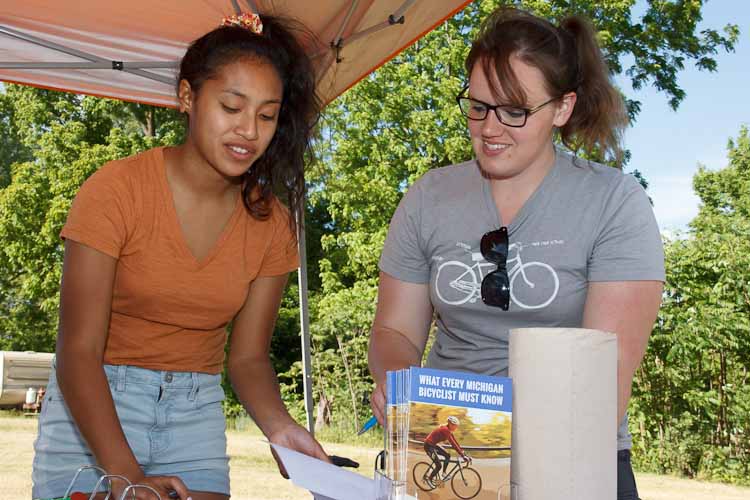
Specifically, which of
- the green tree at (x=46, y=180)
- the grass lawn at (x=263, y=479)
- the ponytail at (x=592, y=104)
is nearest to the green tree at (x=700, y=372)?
the grass lawn at (x=263, y=479)

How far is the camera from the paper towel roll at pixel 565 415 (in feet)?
3.00

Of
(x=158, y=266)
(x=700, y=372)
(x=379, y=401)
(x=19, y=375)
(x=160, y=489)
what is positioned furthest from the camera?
(x=19, y=375)

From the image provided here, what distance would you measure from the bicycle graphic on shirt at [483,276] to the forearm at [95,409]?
0.60 m

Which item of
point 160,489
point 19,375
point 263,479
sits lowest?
point 263,479

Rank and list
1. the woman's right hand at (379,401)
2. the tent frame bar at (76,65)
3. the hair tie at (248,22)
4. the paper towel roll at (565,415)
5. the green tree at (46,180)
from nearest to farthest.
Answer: the paper towel roll at (565,415), the woman's right hand at (379,401), the hair tie at (248,22), the tent frame bar at (76,65), the green tree at (46,180)

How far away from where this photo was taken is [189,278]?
1669mm

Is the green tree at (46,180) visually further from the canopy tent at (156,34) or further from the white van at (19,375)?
the canopy tent at (156,34)

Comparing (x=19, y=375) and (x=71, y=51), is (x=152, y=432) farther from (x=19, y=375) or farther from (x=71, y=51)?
(x=19, y=375)

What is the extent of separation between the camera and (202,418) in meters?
1.75

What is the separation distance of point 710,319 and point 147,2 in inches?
246

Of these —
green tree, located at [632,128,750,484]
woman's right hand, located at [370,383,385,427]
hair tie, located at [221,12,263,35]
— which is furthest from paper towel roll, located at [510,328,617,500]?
green tree, located at [632,128,750,484]

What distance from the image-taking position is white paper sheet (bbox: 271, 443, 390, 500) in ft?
3.06

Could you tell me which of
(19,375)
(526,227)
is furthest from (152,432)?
(19,375)

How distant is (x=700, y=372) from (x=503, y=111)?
738 cm
